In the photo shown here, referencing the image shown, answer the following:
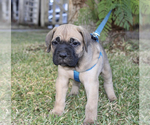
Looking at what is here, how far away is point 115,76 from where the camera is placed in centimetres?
497

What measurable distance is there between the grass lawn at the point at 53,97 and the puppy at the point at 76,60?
0.26 meters

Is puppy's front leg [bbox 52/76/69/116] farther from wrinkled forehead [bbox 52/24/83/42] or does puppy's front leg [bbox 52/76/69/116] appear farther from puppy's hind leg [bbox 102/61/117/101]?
puppy's hind leg [bbox 102/61/117/101]

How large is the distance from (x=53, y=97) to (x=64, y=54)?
1.42 m

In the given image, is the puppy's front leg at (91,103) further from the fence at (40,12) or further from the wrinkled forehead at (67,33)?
the fence at (40,12)

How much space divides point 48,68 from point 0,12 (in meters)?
24.7

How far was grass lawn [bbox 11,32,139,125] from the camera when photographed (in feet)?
10.2

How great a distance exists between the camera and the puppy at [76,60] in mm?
2873

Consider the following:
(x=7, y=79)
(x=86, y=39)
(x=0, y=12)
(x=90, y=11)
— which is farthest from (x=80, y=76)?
(x=0, y=12)

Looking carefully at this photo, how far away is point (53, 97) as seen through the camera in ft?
12.7

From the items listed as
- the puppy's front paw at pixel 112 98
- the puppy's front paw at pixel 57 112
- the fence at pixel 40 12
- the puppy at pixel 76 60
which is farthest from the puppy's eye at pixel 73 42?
the fence at pixel 40 12

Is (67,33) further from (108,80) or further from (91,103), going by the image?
(108,80)

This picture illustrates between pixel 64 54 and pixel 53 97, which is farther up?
pixel 64 54

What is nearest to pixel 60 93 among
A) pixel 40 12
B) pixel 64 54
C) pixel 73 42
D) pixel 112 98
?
pixel 64 54

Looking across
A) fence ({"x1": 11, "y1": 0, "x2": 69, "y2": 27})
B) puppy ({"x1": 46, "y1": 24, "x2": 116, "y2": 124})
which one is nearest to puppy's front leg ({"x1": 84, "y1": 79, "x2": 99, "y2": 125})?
puppy ({"x1": 46, "y1": 24, "x2": 116, "y2": 124})
